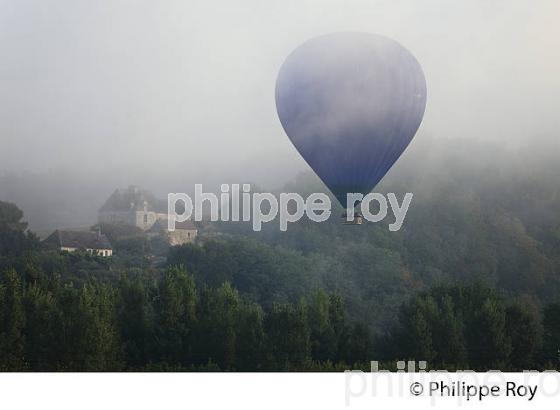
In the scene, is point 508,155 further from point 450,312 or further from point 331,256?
point 450,312

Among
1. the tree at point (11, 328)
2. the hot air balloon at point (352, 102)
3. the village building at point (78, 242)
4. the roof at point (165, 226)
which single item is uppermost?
the hot air balloon at point (352, 102)

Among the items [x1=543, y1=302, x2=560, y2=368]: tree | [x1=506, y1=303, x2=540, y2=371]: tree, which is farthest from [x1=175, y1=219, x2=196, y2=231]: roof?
[x1=543, y1=302, x2=560, y2=368]: tree

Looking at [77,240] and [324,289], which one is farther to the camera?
[324,289]

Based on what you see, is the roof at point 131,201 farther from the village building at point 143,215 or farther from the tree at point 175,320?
the tree at point 175,320

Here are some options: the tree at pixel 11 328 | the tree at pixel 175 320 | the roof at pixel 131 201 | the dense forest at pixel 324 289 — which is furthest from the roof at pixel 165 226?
the tree at pixel 11 328

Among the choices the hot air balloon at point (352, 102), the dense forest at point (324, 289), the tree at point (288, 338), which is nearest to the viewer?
the hot air balloon at point (352, 102)

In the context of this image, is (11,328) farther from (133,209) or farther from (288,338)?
(133,209)

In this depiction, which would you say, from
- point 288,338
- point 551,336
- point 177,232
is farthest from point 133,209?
point 551,336
